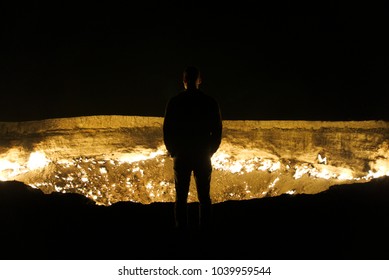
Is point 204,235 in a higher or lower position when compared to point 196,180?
lower

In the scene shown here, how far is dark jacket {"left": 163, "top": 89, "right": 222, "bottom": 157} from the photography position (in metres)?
3.62

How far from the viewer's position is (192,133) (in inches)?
143

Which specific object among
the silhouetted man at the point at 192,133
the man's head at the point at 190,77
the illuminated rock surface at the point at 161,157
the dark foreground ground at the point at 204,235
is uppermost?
the illuminated rock surface at the point at 161,157

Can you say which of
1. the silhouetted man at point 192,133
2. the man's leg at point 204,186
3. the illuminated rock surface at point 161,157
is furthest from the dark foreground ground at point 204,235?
the illuminated rock surface at point 161,157

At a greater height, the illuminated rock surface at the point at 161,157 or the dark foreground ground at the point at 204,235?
the illuminated rock surface at the point at 161,157

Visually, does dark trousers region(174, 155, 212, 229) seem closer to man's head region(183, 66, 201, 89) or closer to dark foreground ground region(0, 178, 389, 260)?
dark foreground ground region(0, 178, 389, 260)

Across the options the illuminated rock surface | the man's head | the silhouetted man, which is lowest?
the silhouetted man

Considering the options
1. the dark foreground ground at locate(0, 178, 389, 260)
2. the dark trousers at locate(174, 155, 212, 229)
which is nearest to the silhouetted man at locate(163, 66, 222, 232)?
the dark trousers at locate(174, 155, 212, 229)

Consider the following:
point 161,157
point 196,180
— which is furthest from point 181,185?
point 161,157

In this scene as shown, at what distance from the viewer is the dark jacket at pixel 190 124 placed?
362 cm

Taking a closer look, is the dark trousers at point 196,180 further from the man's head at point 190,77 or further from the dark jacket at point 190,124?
the man's head at point 190,77

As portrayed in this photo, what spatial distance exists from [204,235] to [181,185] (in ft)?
2.03

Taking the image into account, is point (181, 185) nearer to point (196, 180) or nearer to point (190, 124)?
point (196, 180)

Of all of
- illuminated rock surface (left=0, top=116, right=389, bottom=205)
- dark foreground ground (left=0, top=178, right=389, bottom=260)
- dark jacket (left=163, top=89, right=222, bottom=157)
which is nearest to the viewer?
dark jacket (left=163, top=89, right=222, bottom=157)
